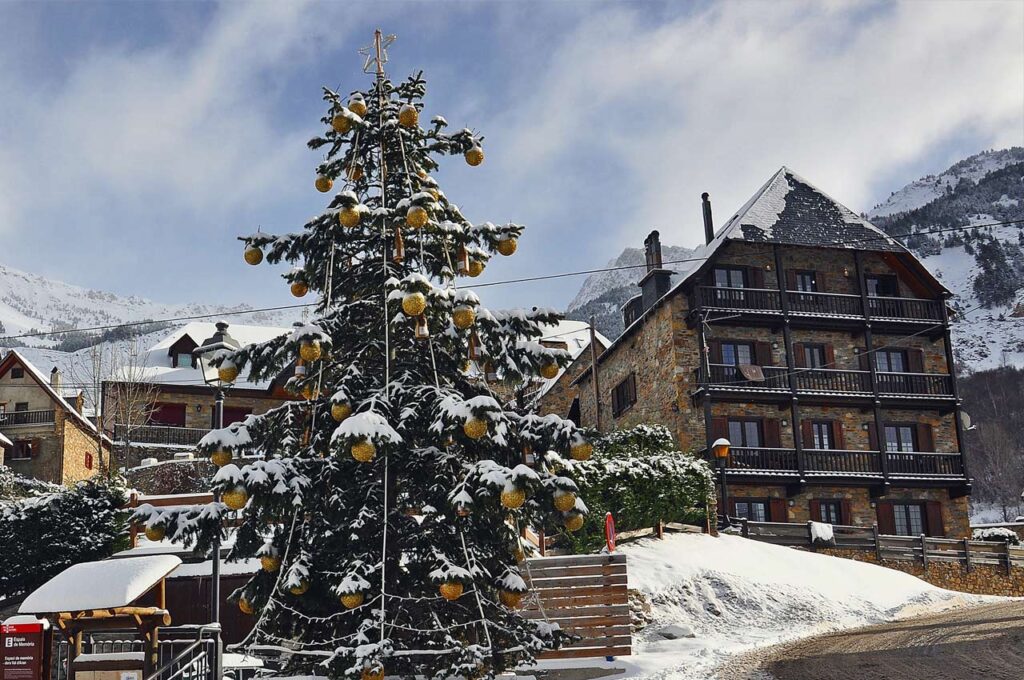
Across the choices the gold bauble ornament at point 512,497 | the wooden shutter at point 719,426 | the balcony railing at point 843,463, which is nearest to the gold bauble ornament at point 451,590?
the gold bauble ornament at point 512,497

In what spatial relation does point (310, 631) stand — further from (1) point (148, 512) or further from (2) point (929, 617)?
(2) point (929, 617)

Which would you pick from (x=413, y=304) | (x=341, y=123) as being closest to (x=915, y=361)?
(x=341, y=123)

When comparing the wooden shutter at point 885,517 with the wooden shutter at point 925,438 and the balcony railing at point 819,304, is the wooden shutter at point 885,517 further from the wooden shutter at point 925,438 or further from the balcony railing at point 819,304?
the balcony railing at point 819,304

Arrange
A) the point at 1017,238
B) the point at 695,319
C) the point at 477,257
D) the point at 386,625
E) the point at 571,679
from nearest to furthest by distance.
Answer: the point at 386,625
the point at 477,257
the point at 571,679
the point at 695,319
the point at 1017,238

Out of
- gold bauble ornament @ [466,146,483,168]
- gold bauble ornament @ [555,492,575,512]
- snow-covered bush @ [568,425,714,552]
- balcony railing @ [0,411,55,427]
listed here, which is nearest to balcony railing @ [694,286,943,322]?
snow-covered bush @ [568,425,714,552]

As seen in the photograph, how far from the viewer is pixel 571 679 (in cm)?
1368

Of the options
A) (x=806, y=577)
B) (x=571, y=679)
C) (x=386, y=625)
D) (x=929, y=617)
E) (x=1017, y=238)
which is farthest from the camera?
(x=1017, y=238)

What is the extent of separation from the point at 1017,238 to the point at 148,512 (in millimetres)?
163162

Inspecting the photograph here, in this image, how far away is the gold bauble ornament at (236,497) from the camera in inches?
369

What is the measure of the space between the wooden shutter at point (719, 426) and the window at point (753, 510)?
219 centimetres

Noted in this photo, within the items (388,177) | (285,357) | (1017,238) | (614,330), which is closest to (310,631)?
(285,357)

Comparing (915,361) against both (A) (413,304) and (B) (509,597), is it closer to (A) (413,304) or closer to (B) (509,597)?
(B) (509,597)

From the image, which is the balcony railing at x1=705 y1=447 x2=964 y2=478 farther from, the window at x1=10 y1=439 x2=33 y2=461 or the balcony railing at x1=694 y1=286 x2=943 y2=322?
the window at x1=10 y1=439 x2=33 y2=461

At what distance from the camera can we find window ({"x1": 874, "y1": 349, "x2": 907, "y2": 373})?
32969mm
